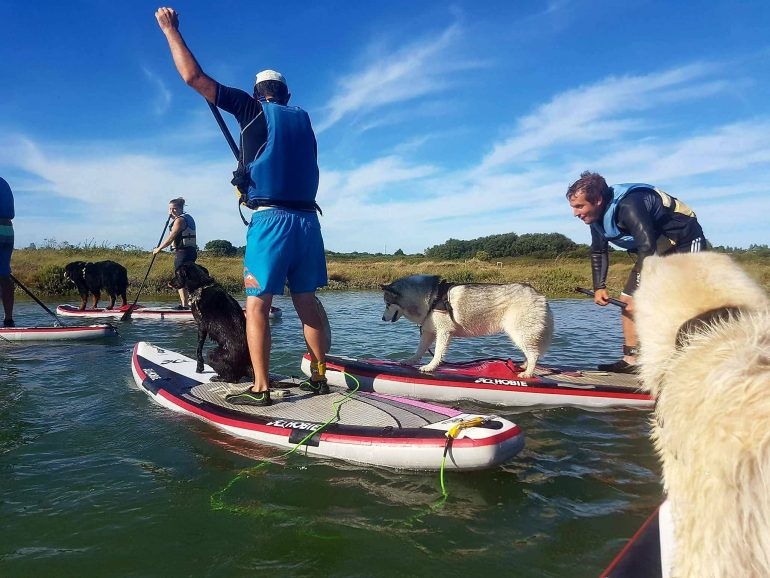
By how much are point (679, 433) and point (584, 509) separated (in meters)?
2.34

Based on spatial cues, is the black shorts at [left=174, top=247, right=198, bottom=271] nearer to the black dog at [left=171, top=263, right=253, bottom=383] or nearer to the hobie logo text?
the black dog at [left=171, top=263, right=253, bottom=383]

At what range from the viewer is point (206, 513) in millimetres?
3295

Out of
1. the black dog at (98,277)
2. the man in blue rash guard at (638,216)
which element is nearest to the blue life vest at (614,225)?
the man in blue rash guard at (638,216)

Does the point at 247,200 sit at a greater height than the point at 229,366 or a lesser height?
greater

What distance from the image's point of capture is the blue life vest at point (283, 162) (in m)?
4.73

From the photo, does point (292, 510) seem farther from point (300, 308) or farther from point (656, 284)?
point (656, 284)

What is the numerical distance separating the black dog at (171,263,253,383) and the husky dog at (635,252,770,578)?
4.87m

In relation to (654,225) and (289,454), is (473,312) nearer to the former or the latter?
(654,225)

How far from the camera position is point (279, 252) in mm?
4723

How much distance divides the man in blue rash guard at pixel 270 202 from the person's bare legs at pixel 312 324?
1.2 inches

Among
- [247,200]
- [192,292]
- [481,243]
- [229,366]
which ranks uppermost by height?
[481,243]

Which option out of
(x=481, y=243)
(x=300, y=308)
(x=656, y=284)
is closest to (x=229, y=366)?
(x=300, y=308)

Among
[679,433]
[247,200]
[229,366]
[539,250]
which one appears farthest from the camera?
[539,250]

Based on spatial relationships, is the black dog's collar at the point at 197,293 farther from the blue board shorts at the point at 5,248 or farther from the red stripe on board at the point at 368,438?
the blue board shorts at the point at 5,248
